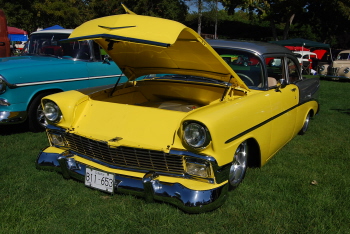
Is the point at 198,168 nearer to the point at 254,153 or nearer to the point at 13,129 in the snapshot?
the point at 254,153

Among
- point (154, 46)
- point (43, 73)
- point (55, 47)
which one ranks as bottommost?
point (43, 73)

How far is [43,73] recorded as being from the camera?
194 inches

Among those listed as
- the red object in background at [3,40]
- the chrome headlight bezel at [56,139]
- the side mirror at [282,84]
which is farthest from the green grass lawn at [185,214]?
the red object in background at [3,40]

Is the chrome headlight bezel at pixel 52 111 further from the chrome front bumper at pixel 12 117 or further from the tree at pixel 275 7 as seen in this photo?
the tree at pixel 275 7

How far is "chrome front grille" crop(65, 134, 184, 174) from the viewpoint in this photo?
257 cm

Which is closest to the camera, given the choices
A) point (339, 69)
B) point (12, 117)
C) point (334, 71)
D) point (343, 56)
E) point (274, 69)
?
point (274, 69)

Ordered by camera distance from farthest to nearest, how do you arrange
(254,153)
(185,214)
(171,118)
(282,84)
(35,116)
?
(35,116) < (282,84) < (254,153) < (171,118) < (185,214)

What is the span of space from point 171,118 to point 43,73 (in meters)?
2.95

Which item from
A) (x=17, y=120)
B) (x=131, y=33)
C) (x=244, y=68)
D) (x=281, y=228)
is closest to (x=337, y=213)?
(x=281, y=228)

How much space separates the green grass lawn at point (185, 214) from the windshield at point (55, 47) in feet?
7.44

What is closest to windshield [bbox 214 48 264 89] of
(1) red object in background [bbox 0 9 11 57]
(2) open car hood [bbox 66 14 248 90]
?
(2) open car hood [bbox 66 14 248 90]

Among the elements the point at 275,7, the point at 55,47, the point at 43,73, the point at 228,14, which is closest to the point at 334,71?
the point at 275,7

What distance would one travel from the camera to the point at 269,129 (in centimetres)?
334

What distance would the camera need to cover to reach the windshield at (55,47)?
563cm
